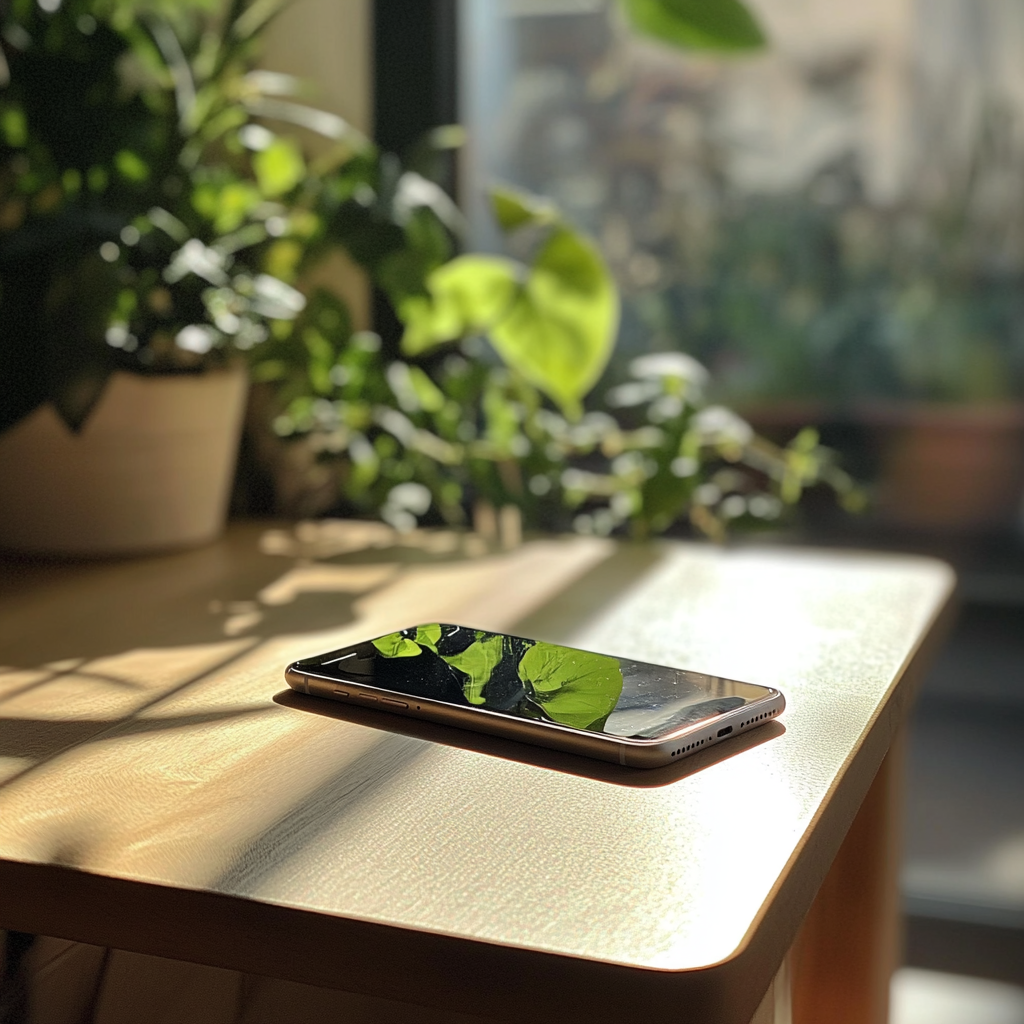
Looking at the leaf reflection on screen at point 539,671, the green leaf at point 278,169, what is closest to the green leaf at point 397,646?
the leaf reflection on screen at point 539,671

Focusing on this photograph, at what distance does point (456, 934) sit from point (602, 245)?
115cm

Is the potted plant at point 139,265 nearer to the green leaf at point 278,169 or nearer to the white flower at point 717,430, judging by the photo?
the green leaf at point 278,169

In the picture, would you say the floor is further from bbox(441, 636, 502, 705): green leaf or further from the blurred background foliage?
bbox(441, 636, 502, 705): green leaf

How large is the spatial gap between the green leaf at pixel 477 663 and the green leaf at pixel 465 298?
512 millimetres

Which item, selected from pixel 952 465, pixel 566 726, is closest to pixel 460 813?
pixel 566 726

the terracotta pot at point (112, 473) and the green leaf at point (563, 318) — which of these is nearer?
the terracotta pot at point (112, 473)

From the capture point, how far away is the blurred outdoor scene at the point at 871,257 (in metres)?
1.30

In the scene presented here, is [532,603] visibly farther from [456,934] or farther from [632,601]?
[456,934]

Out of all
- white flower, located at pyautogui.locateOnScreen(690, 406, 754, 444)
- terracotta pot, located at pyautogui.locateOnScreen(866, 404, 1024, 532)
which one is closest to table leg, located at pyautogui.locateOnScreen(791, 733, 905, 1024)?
white flower, located at pyautogui.locateOnScreen(690, 406, 754, 444)

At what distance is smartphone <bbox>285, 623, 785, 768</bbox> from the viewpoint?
52cm

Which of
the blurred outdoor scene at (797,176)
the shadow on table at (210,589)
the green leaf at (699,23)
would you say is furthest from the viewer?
the blurred outdoor scene at (797,176)

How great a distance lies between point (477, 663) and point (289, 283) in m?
0.63

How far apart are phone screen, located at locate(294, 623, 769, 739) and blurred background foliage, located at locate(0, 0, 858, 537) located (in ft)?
1.07

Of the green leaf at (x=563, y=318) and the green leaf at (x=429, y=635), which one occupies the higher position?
the green leaf at (x=563, y=318)
